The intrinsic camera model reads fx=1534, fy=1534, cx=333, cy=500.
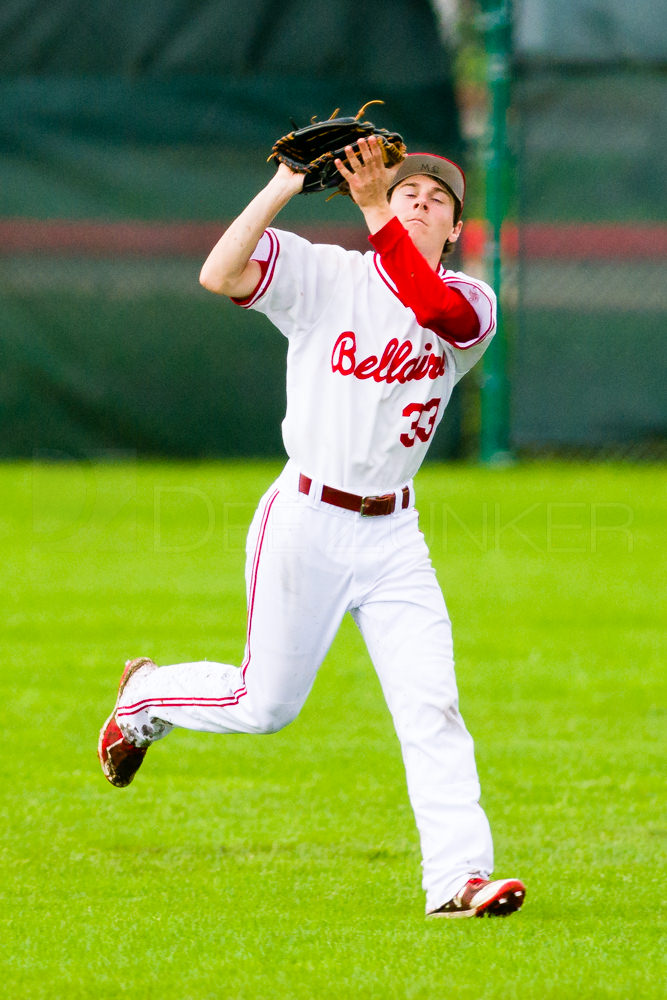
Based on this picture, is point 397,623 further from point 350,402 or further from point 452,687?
point 350,402

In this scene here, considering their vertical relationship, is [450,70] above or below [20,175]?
above

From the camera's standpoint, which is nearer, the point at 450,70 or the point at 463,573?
the point at 463,573

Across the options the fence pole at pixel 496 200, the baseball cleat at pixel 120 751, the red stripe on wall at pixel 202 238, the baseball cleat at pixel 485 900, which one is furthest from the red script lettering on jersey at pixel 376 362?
the red stripe on wall at pixel 202 238

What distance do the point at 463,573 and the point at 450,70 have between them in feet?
16.5

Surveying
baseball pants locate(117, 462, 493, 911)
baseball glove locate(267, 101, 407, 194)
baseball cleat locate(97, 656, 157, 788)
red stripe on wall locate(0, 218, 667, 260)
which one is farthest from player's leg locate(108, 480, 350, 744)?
red stripe on wall locate(0, 218, 667, 260)

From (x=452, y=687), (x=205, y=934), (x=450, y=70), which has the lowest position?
(x=205, y=934)

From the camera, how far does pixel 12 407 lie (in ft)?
39.0

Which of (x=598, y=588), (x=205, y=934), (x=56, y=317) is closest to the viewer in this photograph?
(x=205, y=934)

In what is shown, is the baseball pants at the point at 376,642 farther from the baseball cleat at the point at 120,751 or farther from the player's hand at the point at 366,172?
the player's hand at the point at 366,172

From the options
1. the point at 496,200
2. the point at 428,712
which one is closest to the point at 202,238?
the point at 496,200

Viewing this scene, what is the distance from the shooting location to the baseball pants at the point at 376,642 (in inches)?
148

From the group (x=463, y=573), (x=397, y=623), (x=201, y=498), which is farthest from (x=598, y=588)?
(x=397, y=623)

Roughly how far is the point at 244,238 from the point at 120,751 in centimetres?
161

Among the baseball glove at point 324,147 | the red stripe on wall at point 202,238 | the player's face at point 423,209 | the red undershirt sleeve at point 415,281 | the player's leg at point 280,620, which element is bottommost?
the player's leg at point 280,620
